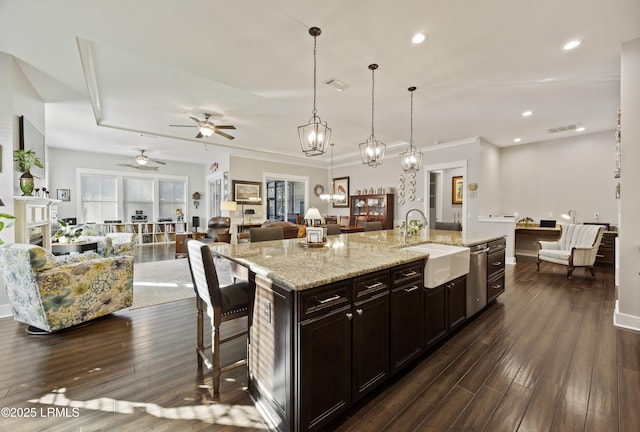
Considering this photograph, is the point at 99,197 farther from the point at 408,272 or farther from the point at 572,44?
the point at 572,44

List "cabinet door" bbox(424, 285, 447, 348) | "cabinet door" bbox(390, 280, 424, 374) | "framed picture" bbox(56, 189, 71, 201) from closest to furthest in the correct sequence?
"cabinet door" bbox(390, 280, 424, 374) < "cabinet door" bbox(424, 285, 447, 348) < "framed picture" bbox(56, 189, 71, 201)

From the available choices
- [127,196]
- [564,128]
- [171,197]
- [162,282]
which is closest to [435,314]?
[162,282]

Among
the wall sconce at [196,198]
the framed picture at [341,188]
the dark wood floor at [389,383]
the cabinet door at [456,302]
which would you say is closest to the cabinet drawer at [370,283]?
the dark wood floor at [389,383]

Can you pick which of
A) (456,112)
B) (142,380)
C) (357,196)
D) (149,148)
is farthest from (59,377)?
(357,196)

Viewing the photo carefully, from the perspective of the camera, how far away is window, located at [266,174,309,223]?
952 centimetres

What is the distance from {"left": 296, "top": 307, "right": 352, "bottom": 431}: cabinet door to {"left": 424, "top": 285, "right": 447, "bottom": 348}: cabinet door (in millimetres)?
958

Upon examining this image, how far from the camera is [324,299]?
1463 millimetres

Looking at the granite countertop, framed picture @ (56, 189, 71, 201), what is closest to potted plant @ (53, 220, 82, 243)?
the granite countertop

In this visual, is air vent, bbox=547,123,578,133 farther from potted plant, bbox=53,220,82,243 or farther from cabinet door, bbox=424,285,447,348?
potted plant, bbox=53,220,82,243

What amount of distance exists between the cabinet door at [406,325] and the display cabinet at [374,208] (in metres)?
6.12

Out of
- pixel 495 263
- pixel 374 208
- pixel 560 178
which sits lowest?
pixel 495 263

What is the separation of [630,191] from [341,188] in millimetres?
7559

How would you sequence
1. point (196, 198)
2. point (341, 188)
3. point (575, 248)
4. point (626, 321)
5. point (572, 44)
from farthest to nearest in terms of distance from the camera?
point (196, 198), point (341, 188), point (575, 248), point (626, 321), point (572, 44)

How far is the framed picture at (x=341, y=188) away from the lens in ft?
31.8
